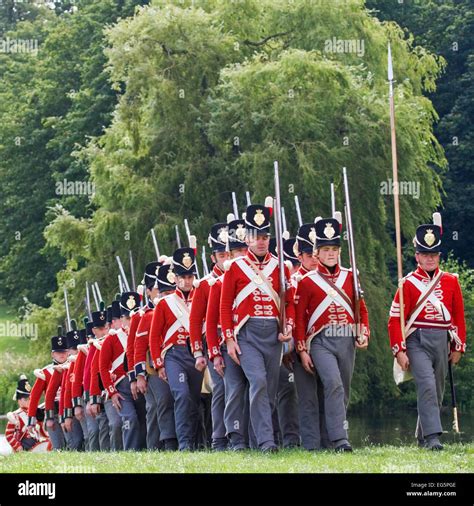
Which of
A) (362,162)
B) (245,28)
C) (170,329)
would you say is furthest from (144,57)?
(170,329)

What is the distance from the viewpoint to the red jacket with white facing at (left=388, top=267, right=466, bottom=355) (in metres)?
15.0

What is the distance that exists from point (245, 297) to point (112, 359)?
4902 mm

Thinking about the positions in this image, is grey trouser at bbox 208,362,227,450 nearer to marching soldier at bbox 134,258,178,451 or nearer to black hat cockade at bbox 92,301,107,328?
marching soldier at bbox 134,258,178,451

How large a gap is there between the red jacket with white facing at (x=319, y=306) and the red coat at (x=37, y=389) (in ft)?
Result: 27.5

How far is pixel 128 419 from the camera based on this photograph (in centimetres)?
1853

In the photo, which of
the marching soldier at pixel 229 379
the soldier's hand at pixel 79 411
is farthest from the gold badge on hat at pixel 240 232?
the soldier's hand at pixel 79 411

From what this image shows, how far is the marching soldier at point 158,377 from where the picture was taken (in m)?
17.2

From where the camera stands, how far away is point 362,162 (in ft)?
106

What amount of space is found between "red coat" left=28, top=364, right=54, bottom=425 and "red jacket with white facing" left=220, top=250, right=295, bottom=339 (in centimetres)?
834

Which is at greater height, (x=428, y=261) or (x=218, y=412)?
(x=428, y=261)

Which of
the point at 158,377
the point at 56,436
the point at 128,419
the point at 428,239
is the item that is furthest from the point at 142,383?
the point at 56,436

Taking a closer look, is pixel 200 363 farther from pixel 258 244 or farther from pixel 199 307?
pixel 258 244

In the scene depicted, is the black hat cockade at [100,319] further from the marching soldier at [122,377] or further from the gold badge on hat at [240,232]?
the gold badge on hat at [240,232]
